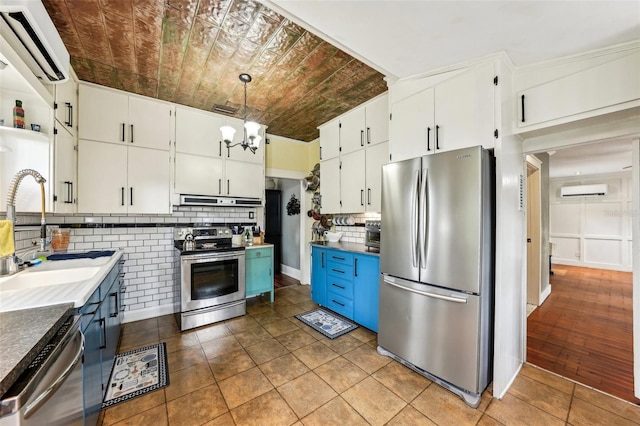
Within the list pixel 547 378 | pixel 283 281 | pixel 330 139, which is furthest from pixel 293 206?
pixel 547 378

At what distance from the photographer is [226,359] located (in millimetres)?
2373

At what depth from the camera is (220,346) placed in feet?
8.51

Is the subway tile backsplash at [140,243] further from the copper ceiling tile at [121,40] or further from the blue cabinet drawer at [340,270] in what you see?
the blue cabinet drawer at [340,270]

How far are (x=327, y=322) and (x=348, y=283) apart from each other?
55cm

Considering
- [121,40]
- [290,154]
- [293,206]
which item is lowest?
[293,206]

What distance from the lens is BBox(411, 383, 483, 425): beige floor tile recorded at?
1.70 metres

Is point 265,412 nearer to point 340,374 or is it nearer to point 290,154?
point 340,374

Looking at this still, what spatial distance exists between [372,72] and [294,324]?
298 cm

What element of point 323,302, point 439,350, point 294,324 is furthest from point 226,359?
point 439,350

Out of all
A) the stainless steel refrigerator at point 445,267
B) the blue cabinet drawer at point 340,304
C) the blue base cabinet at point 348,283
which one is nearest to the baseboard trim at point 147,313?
the blue base cabinet at point 348,283

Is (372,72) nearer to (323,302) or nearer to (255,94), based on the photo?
(255,94)

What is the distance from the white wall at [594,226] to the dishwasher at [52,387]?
9804mm

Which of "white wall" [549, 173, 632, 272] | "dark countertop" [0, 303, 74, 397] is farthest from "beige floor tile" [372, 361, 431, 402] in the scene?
"white wall" [549, 173, 632, 272]

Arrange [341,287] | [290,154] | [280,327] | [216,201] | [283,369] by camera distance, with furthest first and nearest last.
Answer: [290,154] < [216,201] < [341,287] < [280,327] < [283,369]
